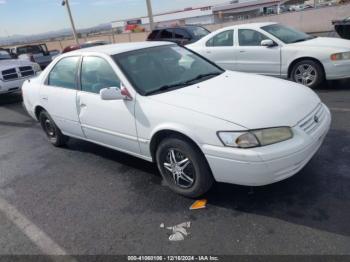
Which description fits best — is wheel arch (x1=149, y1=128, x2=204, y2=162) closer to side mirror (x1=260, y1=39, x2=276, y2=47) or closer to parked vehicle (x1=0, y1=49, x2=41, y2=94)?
side mirror (x1=260, y1=39, x2=276, y2=47)

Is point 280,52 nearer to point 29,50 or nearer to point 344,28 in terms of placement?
point 344,28

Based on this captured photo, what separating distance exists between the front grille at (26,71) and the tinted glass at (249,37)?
6.65 meters

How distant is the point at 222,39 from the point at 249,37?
78 centimetres

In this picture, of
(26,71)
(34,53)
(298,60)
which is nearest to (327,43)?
(298,60)

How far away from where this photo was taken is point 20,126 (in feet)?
23.8

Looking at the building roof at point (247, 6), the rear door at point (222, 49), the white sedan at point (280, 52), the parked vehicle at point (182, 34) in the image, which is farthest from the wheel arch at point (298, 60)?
the building roof at point (247, 6)

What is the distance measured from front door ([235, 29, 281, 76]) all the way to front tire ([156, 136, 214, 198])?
475 centimetres

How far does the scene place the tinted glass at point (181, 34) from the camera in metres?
12.4

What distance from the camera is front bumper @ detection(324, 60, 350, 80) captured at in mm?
6509

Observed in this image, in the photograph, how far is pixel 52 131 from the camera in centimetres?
548

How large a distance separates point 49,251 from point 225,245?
1557 millimetres

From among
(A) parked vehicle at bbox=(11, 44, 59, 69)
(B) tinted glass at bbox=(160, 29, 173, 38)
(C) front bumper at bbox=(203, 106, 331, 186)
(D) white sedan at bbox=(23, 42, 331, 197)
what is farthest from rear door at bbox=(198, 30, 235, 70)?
(A) parked vehicle at bbox=(11, 44, 59, 69)

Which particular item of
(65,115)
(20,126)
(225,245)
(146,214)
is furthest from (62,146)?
(225,245)

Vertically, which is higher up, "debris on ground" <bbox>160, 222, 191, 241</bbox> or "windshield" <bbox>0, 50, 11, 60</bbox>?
"windshield" <bbox>0, 50, 11, 60</bbox>
